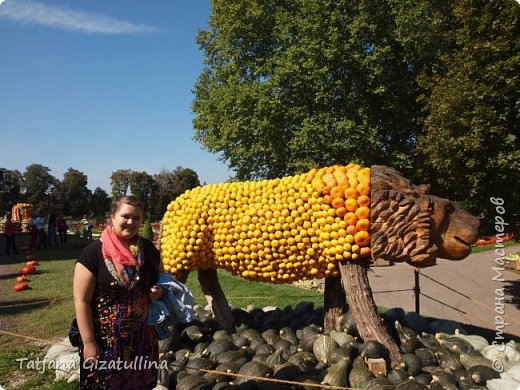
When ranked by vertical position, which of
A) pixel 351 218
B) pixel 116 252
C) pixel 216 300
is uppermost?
pixel 351 218

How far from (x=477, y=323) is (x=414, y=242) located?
13.3ft

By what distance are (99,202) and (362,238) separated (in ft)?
175

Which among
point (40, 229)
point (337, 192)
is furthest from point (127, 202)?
point (40, 229)

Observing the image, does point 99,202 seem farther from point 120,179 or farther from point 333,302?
point 333,302

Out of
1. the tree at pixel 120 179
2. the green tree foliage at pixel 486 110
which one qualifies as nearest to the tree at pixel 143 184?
the tree at pixel 120 179

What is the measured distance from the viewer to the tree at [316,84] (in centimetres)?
1513

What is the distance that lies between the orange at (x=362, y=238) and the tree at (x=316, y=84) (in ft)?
34.9

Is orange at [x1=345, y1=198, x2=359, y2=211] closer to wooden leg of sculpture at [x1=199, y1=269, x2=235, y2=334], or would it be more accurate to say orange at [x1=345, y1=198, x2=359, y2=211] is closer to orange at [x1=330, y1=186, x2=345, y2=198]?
orange at [x1=330, y1=186, x2=345, y2=198]

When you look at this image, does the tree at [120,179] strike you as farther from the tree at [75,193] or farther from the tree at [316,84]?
the tree at [316,84]

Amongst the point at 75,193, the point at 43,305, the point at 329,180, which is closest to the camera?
the point at 329,180

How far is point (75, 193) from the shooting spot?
174ft

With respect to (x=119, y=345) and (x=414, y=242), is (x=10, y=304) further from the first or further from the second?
(x=414, y=242)

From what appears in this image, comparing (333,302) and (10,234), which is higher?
(10,234)

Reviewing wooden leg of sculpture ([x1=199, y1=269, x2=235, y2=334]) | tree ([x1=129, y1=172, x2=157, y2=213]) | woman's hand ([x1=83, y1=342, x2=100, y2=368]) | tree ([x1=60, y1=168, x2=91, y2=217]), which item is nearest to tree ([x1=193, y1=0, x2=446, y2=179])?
wooden leg of sculpture ([x1=199, y1=269, x2=235, y2=334])
